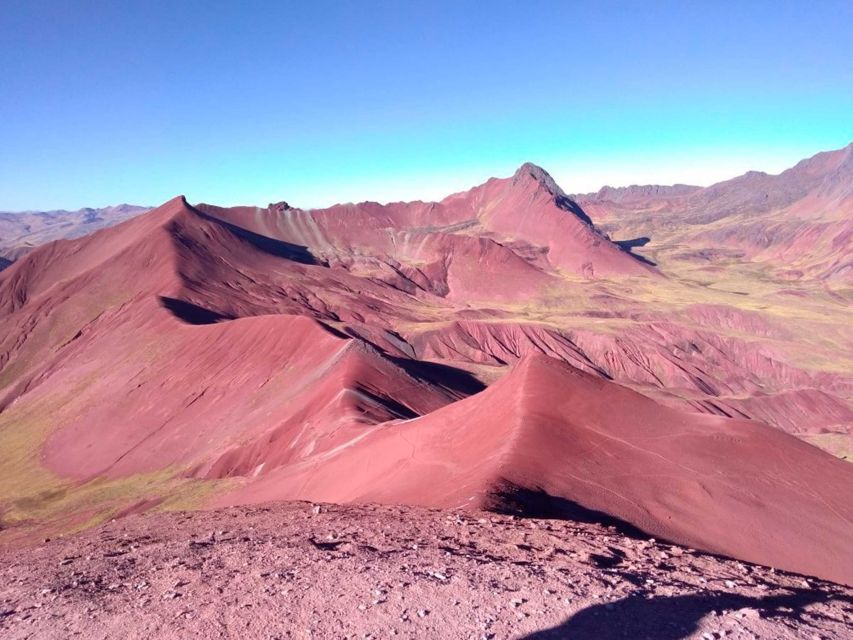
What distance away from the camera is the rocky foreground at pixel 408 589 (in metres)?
7.00

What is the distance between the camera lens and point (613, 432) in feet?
64.7

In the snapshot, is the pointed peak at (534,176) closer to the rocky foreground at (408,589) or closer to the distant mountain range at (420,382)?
the distant mountain range at (420,382)

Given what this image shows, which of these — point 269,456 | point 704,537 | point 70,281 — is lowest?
point 269,456

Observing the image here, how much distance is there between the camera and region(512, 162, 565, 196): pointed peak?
16012cm

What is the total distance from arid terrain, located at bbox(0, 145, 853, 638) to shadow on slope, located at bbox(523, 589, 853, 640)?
4cm

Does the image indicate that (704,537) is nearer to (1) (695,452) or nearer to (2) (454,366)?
(1) (695,452)

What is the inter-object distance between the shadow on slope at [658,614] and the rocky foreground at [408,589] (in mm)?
24

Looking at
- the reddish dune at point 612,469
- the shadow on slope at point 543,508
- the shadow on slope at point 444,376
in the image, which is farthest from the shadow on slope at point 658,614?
the shadow on slope at point 444,376

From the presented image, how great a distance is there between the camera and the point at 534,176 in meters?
164

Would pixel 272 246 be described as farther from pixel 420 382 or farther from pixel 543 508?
pixel 543 508

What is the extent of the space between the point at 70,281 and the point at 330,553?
265ft

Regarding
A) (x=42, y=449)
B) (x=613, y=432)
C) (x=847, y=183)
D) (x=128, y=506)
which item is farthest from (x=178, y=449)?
(x=847, y=183)

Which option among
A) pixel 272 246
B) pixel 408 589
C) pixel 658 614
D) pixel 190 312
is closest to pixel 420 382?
pixel 408 589

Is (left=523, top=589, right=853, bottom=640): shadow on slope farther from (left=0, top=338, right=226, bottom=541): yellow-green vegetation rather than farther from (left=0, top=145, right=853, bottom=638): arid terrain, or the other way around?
(left=0, top=338, right=226, bottom=541): yellow-green vegetation
